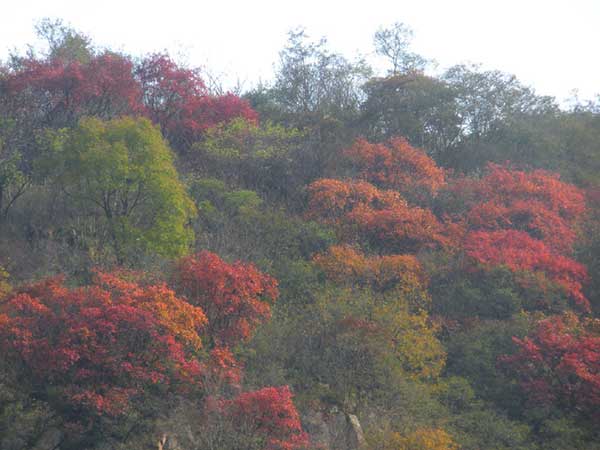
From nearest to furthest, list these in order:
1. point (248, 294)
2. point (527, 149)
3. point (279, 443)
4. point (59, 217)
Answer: point (279, 443), point (248, 294), point (59, 217), point (527, 149)

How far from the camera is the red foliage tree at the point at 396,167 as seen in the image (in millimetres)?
25516

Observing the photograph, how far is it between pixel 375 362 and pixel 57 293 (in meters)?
6.97

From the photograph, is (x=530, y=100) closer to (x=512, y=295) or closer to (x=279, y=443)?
(x=512, y=295)

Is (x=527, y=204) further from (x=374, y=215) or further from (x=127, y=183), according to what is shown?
(x=127, y=183)

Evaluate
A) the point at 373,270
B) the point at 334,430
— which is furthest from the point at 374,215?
the point at 334,430

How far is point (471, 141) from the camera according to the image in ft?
98.6

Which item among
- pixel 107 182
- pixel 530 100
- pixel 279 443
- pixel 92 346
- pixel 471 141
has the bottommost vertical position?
pixel 279 443

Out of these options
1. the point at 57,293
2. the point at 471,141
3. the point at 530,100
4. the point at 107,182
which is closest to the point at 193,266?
the point at 57,293

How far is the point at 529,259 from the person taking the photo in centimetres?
2028

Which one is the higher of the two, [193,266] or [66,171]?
[66,171]

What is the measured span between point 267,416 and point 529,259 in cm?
1081

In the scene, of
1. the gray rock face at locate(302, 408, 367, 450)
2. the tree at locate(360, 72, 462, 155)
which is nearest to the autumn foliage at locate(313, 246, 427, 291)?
the gray rock face at locate(302, 408, 367, 450)

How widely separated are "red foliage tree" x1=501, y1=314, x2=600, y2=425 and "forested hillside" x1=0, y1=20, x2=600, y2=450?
55 millimetres

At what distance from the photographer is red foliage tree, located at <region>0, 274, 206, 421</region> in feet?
41.9
